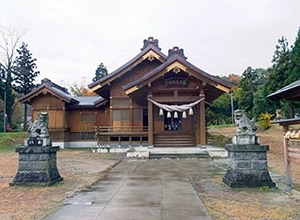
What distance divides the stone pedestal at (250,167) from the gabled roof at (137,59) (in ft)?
39.2

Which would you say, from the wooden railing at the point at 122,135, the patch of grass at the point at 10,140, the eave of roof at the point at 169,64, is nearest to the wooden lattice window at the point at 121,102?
the wooden railing at the point at 122,135

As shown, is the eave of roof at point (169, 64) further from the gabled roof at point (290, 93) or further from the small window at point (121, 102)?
the gabled roof at point (290, 93)

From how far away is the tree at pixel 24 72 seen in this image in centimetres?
3127

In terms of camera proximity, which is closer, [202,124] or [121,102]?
[202,124]

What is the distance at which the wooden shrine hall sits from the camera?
1498 cm

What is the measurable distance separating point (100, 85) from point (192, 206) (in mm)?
14246

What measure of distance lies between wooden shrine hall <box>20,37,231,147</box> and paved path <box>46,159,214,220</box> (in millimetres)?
7499

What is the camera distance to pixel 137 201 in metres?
5.43

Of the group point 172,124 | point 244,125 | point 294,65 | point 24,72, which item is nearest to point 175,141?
point 172,124

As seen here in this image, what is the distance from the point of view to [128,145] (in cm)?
1753

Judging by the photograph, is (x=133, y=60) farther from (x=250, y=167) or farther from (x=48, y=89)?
(x=250, y=167)

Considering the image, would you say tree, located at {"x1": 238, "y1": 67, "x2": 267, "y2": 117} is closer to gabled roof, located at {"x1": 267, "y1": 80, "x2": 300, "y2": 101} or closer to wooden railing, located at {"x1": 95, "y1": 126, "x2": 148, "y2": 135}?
wooden railing, located at {"x1": 95, "y1": 126, "x2": 148, "y2": 135}

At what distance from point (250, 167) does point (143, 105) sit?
12571 mm

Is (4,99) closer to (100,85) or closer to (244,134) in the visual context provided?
(100,85)
